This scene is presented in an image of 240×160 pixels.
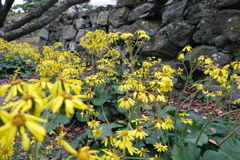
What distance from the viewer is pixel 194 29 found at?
3514 millimetres

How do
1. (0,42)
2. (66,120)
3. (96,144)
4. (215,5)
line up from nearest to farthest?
1. (96,144)
2. (66,120)
3. (215,5)
4. (0,42)

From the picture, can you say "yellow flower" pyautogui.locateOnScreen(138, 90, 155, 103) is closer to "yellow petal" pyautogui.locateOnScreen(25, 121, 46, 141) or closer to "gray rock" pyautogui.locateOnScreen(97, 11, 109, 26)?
"yellow petal" pyautogui.locateOnScreen(25, 121, 46, 141)

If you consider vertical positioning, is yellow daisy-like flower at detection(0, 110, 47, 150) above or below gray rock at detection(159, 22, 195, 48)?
above

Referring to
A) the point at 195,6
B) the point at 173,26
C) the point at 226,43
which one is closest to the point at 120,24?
the point at 173,26

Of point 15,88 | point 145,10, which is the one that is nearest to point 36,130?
point 15,88

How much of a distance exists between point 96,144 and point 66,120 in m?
0.70

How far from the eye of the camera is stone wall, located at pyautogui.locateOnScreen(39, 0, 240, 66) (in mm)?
3051

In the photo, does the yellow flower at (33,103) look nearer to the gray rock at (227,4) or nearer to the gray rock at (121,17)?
the gray rock at (227,4)

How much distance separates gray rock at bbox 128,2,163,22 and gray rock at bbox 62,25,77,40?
8.57ft

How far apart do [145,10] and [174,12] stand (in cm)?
82

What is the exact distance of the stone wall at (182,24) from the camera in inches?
120

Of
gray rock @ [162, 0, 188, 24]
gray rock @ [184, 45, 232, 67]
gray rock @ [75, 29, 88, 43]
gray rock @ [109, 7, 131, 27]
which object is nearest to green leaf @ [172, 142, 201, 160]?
gray rock @ [184, 45, 232, 67]

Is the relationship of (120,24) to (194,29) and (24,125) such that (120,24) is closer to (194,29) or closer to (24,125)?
(194,29)

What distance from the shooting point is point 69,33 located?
6.40 m
